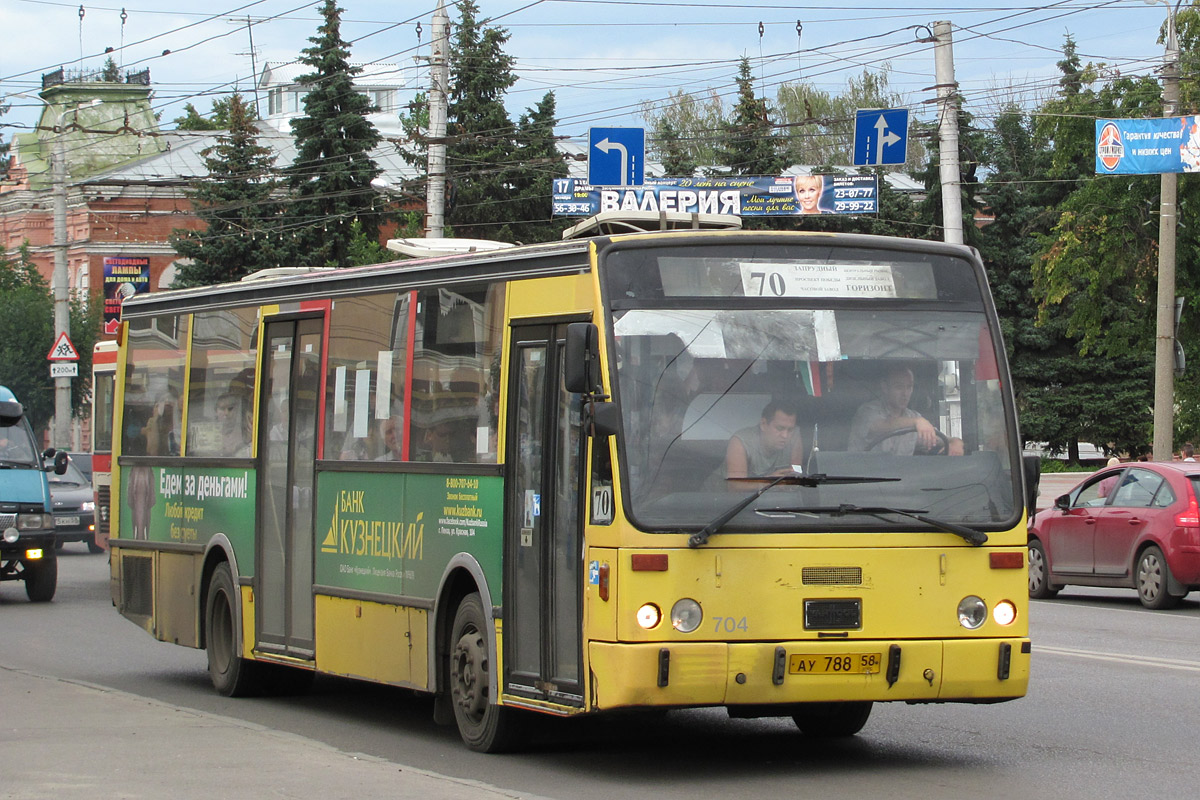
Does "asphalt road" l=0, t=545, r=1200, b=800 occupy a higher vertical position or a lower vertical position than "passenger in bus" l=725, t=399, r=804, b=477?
lower

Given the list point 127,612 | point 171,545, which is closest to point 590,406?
point 171,545

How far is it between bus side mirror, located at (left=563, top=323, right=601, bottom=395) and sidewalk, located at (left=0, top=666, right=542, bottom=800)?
5.99 ft

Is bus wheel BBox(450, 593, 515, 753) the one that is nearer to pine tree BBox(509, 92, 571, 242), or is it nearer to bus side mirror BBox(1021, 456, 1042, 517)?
bus side mirror BBox(1021, 456, 1042, 517)

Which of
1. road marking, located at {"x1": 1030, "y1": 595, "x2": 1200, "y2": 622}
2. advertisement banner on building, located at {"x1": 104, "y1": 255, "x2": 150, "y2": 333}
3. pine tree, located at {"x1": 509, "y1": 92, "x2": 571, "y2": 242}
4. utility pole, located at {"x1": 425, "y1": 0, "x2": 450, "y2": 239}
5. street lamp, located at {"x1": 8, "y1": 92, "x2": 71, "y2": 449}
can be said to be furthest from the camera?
pine tree, located at {"x1": 509, "y1": 92, "x2": 571, "y2": 242}

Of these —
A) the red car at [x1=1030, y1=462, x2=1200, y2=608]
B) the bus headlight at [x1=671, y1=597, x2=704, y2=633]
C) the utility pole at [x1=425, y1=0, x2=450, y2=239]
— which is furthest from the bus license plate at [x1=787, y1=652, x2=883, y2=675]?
the utility pole at [x1=425, y1=0, x2=450, y2=239]

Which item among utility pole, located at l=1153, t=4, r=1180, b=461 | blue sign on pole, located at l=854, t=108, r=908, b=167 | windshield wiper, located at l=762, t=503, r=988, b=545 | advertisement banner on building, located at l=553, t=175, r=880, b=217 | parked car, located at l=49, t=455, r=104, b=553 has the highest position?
advertisement banner on building, located at l=553, t=175, r=880, b=217

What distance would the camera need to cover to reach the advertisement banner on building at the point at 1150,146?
2730cm

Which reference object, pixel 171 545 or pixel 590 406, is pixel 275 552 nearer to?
pixel 171 545

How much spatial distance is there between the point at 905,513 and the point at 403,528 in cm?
313

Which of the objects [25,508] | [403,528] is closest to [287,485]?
[403,528]

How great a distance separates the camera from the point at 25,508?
20.3 metres

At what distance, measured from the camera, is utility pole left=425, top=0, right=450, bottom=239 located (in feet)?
90.3

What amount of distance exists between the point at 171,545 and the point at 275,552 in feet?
6.03

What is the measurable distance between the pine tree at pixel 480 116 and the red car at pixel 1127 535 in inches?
1428
